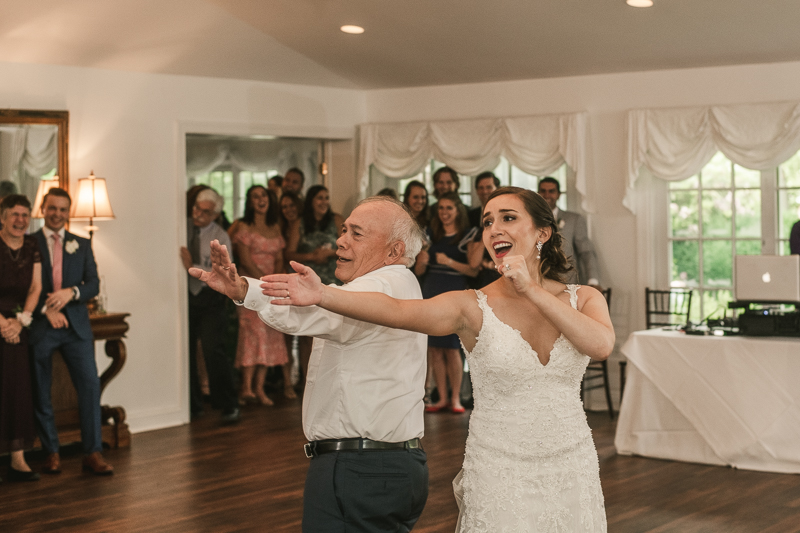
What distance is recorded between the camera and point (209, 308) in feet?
22.7

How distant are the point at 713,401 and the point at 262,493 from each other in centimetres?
268

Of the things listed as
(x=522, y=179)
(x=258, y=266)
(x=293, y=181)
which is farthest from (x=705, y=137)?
(x=258, y=266)

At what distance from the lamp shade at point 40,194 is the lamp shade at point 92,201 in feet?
0.58

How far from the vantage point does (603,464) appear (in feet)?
17.5

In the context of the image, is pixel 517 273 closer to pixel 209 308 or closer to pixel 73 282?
pixel 73 282

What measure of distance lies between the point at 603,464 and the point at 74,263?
137 inches

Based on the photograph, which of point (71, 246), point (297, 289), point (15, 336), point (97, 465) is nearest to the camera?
point (297, 289)

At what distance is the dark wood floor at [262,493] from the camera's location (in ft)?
14.0

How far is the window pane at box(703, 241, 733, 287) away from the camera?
6945mm

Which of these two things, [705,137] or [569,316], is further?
[705,137]

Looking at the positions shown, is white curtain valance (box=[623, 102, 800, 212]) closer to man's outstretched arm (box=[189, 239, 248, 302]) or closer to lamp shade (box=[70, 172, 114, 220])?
lamp shade (box=[70, 172, 114, 220])

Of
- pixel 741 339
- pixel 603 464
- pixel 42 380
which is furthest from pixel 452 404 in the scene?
pixel 42 380

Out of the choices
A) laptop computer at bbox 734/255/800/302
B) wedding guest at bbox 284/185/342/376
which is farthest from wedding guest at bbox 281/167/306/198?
laptop computer at bbox 734/255/800/302

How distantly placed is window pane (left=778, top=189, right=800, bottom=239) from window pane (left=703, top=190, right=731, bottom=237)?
1.23ft
